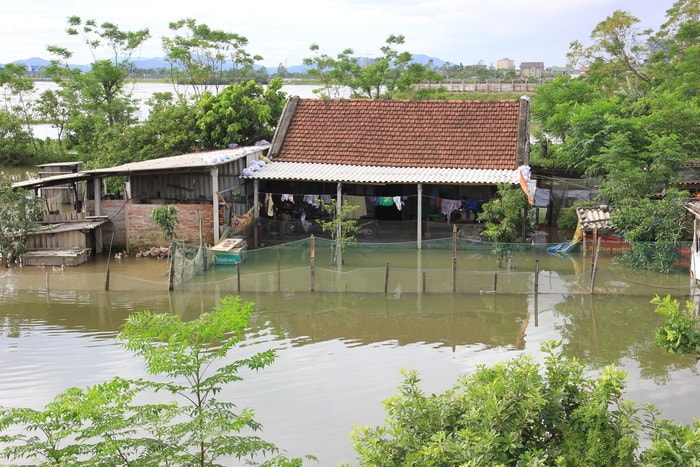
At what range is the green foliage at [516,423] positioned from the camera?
602 cm

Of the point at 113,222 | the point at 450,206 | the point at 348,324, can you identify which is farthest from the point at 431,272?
the point at 113,222

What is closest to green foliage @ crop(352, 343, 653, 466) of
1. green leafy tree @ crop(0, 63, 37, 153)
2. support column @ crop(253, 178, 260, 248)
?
support column @ crop(253, 178, 260, 248)

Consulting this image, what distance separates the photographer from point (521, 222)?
768 inches

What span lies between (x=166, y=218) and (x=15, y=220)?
3768mm

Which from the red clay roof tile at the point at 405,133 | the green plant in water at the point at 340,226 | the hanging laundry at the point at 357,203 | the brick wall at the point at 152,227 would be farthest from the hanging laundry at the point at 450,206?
the brick wall at the point at 152,227

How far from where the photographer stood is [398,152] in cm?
2198

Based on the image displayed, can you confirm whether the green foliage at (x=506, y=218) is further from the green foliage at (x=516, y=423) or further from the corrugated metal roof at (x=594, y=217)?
the green foliage at (x=516, y=423)

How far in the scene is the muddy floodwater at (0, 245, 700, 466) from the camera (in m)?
10.8

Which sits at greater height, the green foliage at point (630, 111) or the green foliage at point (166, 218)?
the green foliage at point (630, 111)

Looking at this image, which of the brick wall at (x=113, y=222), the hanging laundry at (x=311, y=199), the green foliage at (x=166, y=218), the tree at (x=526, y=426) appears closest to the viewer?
the tree at (x=526, y=426)

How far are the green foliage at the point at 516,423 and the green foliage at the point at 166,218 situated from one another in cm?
1336

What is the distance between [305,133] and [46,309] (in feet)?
34.4

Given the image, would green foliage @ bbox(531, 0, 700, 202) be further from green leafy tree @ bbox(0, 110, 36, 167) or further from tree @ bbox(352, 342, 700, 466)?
green leafy tree @ bbox(0, 110, 36, 167)

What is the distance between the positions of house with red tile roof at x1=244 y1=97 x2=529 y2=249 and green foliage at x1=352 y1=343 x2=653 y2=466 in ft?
42.9
